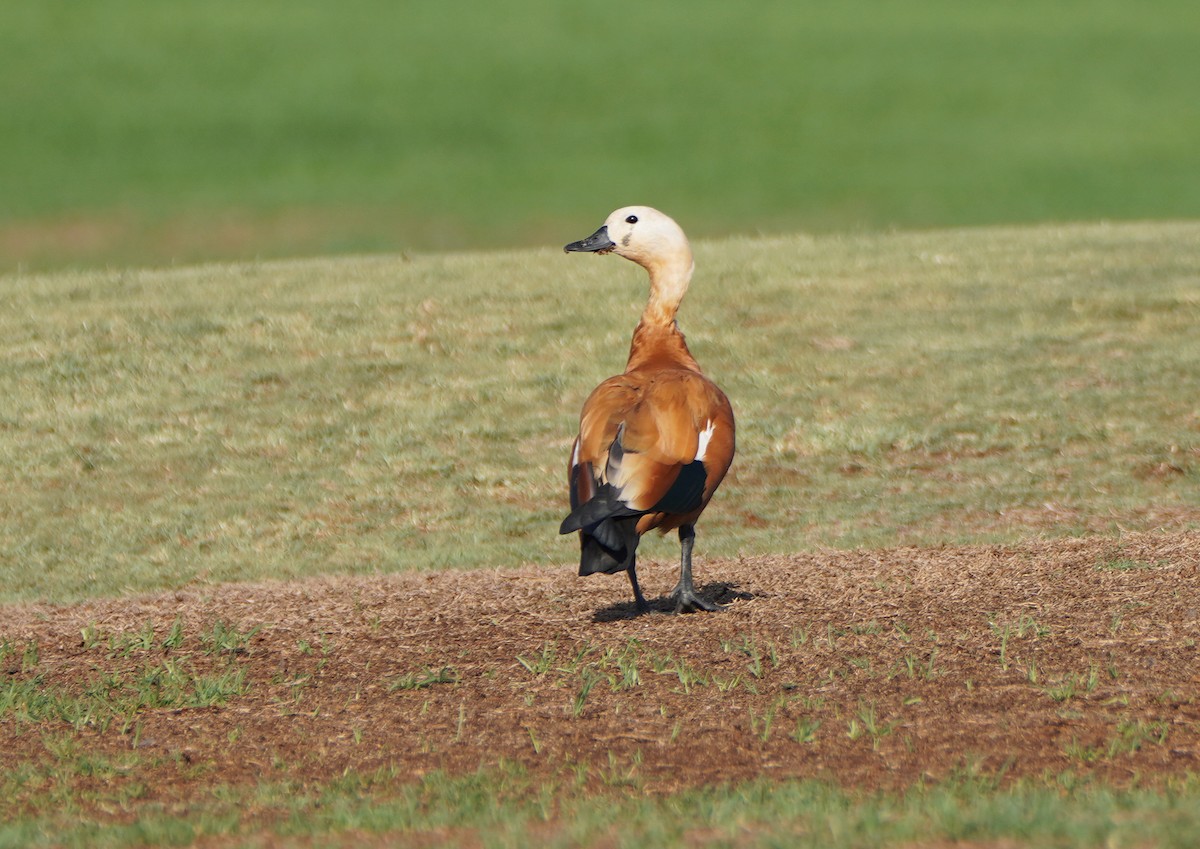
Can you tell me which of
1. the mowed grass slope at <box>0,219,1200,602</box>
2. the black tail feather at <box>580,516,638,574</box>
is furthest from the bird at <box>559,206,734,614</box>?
the mowed grass slope at <box>0,219,1200,602</box>

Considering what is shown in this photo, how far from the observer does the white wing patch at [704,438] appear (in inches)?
328

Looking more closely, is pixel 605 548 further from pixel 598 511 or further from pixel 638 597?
pixel 638 597

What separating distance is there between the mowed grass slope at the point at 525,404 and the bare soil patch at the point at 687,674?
7.26ft

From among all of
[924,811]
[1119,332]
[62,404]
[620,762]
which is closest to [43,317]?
[62,404]

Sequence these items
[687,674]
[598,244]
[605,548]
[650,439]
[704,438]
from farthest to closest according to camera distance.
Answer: [598,244], [704,438], [650,439], [605,548], [687,674]

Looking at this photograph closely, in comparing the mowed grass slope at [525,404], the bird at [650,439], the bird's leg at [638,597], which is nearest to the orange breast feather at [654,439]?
the bird at [650,439]

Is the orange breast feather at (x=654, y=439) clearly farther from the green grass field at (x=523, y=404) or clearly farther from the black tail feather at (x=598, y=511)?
the green grass field at (x=523, y=404)

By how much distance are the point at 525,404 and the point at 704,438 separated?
677 cm

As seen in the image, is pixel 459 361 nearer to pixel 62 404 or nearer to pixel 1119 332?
pixel 62 404

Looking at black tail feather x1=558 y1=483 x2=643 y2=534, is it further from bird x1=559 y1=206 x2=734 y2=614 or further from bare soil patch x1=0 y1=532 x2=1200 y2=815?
bare soil patch x1=0 y1=532 x2=1200 y2=815

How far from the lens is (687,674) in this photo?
7641mm

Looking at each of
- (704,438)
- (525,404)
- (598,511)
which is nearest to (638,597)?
(704,438)

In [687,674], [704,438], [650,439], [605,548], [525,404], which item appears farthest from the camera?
[525,404]

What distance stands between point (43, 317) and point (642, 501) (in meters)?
11.2
